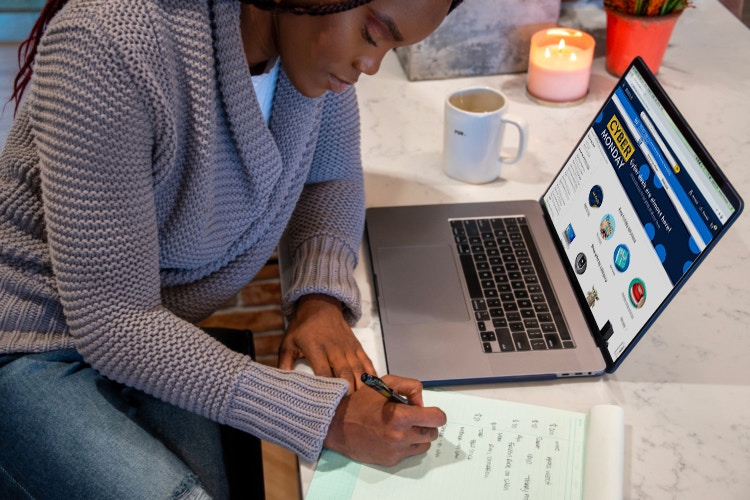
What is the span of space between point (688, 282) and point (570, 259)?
0.48 ft

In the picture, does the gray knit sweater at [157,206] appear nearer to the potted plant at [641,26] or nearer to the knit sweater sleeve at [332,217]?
the knit sweater sleeve at [332,217]

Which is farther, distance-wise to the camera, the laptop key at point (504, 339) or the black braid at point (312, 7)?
the laptop key at point (504, 339)

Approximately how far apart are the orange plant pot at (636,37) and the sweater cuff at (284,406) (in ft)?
2.58

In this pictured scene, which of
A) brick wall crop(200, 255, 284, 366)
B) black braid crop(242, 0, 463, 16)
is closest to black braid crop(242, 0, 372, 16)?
black braid crop(242, 0, 463, 16)

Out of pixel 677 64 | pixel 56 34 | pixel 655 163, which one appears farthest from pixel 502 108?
pixel 56 34

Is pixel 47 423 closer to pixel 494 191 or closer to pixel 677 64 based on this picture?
pixel 494 191

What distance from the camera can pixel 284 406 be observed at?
0.80m

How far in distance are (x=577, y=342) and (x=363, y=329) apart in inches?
9.4

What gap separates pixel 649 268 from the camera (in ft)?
2.62

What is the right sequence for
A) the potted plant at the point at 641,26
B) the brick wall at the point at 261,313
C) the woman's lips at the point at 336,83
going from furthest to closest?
the brick wall at the point at 261,313
the potted plant at the point at 641,26
the woman's lips at the point at 336,83

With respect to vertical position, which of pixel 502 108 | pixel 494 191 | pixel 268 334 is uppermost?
pixel 502 108

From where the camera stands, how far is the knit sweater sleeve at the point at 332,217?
942 millimetres

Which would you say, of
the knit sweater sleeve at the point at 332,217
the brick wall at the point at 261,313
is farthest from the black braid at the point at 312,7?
the brick wall at the point at 261,313

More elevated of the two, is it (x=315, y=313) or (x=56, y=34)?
(x=56, y=34)
